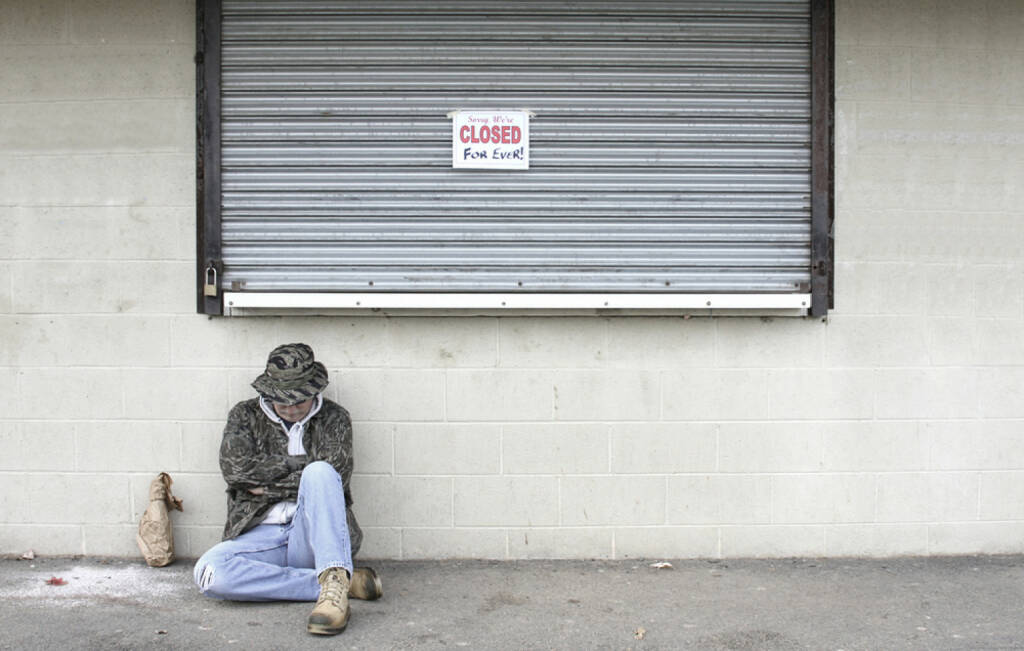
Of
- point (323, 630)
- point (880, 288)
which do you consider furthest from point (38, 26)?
point (880, 288)

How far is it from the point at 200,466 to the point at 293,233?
1.37 metres

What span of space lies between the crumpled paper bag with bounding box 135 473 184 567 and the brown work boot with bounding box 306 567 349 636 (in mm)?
1208

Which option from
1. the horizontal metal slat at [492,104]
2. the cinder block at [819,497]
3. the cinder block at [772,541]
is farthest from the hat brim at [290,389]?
the cinder block at [819,497]

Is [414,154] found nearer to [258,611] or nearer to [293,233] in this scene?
[293,233]

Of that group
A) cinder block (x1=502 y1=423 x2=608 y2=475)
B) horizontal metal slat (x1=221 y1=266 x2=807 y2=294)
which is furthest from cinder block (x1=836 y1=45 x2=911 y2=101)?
cinder block (x1=502 y1=423 x2=608 y2=475)

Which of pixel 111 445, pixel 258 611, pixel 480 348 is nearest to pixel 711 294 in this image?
pixel 480 348

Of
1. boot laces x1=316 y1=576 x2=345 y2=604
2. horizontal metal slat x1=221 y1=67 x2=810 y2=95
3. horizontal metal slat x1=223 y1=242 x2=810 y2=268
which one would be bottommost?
boot laces x1=316 y1=576 x2=345 y2=604

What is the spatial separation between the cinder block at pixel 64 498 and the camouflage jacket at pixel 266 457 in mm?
882

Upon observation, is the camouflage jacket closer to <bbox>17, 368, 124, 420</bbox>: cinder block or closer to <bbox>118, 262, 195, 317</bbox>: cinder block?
<bbox>118, 262, 195, 317</bbox>: cinder block

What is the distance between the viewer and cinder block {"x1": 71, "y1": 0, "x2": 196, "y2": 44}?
4.97 m

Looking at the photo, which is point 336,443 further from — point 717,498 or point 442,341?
point 717,498

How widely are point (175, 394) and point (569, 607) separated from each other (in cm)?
239

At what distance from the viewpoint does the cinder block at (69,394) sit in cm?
504

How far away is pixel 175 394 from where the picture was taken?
198 inches
